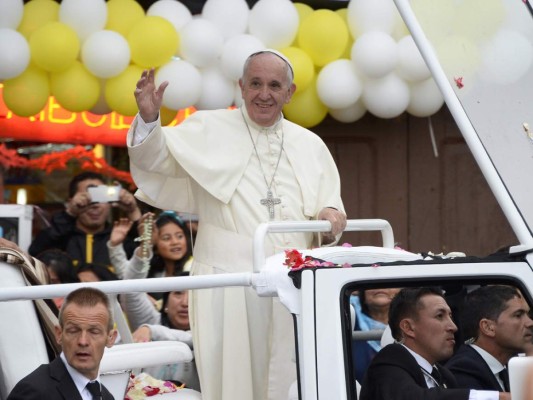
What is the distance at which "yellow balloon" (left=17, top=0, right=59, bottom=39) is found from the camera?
708cm

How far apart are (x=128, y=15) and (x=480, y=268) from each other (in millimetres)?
4417

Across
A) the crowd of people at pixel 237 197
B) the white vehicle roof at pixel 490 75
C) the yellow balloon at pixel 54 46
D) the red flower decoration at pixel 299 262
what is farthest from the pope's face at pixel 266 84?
the yellow balloon at pixel 54 46

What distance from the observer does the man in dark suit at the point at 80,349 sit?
11.9ft

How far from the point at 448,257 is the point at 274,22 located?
13.4 feet

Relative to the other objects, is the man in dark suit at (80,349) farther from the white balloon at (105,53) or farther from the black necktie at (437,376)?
the white balloon at (105,53)

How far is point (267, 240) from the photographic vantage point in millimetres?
4770

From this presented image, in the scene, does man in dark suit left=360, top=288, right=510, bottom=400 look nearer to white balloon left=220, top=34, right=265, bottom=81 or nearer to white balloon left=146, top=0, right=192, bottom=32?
white balloon left=220, top=34, right=265, bottom=81

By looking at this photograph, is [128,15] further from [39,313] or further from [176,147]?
[39,313]

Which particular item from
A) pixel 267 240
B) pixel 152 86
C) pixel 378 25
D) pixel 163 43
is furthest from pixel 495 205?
pixel 152 86

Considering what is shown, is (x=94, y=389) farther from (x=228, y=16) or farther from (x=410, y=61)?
(x=410, y=61)

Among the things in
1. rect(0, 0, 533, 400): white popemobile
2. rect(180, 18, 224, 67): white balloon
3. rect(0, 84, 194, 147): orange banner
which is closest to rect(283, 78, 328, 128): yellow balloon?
rect(180, 18, 224, 67): white balloon

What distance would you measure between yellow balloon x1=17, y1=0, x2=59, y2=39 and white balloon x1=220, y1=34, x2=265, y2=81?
1.05m

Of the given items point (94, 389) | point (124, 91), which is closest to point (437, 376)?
point (94, 389)

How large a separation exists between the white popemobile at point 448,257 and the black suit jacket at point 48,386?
28cm
